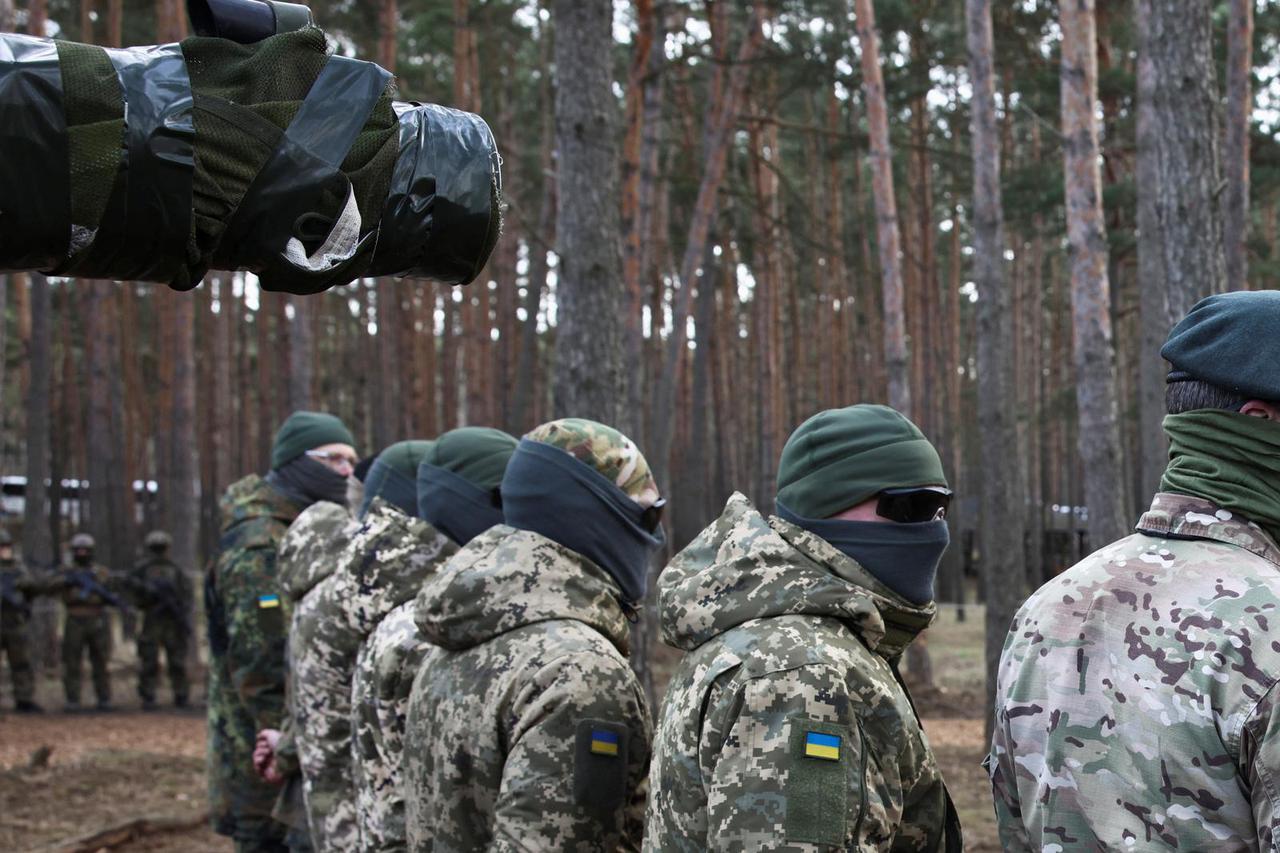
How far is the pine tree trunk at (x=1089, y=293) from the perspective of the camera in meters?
8.87

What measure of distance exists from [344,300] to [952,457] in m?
Answer: 15.4

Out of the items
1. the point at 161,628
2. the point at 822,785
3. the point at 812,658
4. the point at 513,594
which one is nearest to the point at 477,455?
the point at 513,594

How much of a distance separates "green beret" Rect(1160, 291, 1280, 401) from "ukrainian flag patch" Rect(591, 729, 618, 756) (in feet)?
4.48

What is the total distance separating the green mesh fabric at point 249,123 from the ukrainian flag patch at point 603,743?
1.65 metres

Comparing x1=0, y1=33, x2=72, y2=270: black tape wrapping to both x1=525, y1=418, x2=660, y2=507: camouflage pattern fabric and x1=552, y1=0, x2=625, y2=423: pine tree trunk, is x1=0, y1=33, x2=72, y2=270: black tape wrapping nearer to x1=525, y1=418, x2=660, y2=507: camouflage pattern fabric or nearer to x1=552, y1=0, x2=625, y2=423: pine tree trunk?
x1=525, y1=418, x2=660, y2=507: camouflage pattern fabric

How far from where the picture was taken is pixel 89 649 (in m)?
14.3

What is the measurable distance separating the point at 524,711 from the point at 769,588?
700 mm

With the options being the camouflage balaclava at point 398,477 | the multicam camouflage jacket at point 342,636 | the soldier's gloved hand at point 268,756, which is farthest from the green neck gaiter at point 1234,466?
the soldier's gloved hand at point 268,756

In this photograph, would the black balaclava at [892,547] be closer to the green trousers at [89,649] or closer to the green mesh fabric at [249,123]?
the green mesh fabric at [249,123]

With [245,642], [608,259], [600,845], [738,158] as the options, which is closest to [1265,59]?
[738,158]

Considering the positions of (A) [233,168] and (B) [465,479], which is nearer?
(A) [233,168]

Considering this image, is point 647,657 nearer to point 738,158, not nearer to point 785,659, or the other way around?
point 785,659

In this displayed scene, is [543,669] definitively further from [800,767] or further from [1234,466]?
[1234,466]

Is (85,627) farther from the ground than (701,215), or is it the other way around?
(701,215)
